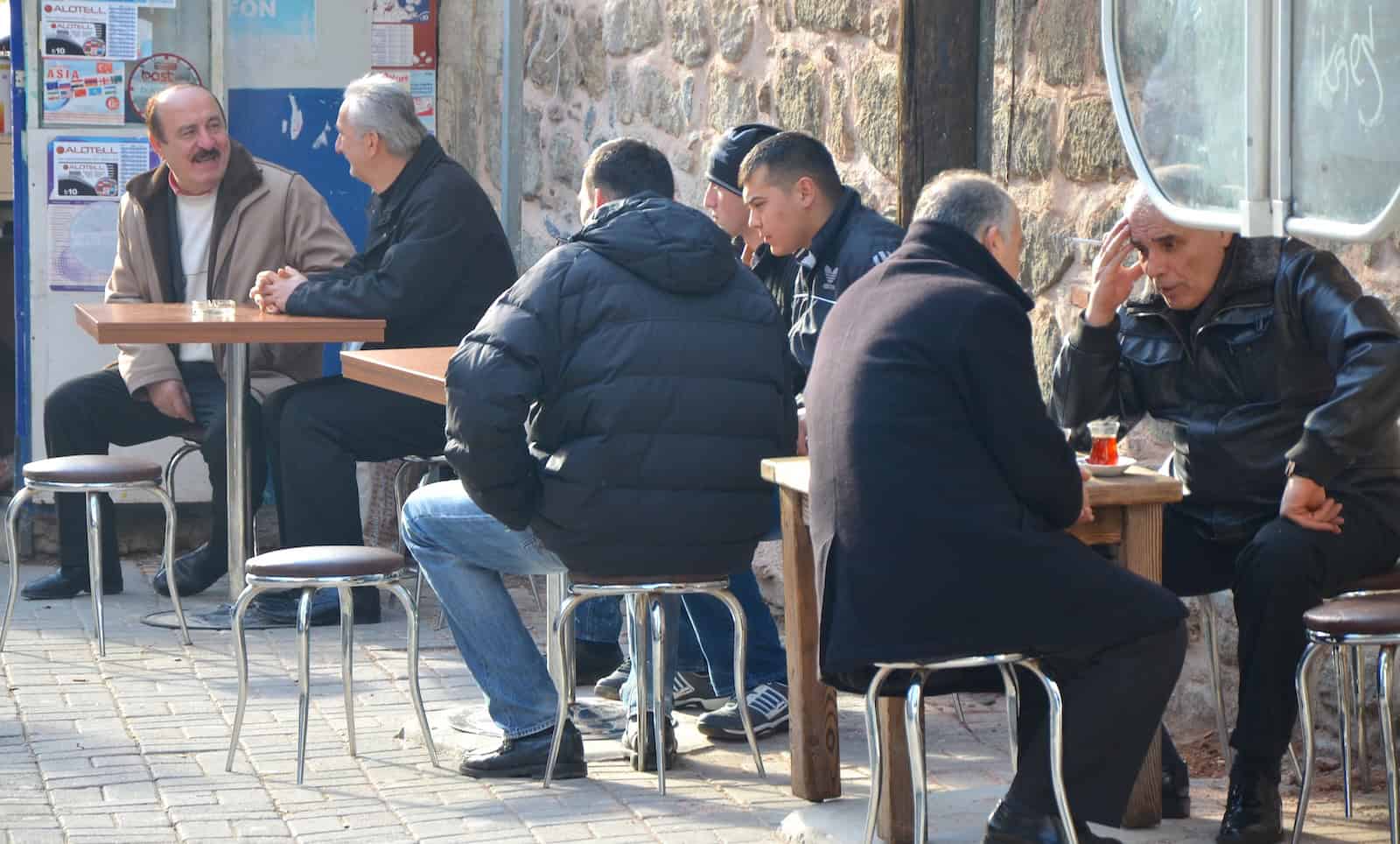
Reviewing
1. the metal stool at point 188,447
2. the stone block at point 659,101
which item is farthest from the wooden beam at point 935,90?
the metal stool at point 188,447

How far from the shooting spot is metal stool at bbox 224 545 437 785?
15.5 feet

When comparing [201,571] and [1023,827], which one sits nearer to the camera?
[1023,827]

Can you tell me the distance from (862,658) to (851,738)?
5.12ft

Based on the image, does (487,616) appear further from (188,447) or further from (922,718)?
(188,447)

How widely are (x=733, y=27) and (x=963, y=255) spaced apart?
322 centimetres

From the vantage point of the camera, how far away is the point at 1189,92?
2771 millimetres

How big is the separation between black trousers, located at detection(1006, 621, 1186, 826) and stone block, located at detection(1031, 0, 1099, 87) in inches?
70.2

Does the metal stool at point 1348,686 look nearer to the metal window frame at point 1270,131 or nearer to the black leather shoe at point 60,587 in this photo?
the metal window frame at point 1270,131

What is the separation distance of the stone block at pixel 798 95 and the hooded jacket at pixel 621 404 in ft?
5.89

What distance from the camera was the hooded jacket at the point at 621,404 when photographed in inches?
170

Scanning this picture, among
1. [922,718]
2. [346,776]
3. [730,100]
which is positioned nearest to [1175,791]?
[922,718]

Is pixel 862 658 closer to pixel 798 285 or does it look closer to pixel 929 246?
pixel 929 246

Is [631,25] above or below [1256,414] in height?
above

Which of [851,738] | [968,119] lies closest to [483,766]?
[851,738]
